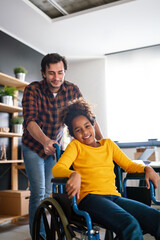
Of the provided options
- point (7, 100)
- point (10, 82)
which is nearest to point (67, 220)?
point (7, 100)

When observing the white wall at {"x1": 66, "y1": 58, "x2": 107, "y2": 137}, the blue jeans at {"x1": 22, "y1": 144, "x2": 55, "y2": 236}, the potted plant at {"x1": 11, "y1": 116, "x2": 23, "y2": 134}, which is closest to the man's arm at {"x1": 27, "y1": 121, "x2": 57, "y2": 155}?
the blue jeans at {"x1": 22, "y1": 144, "x2": 55, "y2": 236}

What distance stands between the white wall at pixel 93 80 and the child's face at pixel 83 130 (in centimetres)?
365

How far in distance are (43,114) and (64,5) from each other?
2.47 m

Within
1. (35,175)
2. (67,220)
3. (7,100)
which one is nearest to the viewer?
(67,220)

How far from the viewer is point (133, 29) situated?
14.1 ft

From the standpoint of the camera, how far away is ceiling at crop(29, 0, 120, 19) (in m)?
3.81

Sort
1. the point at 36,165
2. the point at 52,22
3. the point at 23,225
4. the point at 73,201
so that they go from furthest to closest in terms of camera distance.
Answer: the point at 52,22, the point at 23,225, the point at 36,165, the point at 73,201

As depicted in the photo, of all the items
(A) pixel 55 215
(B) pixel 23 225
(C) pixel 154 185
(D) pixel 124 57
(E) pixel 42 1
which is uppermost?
(E) pixel 42 1

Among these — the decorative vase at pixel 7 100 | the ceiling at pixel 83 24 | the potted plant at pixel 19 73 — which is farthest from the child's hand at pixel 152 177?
the potted plant at pixel 19 73

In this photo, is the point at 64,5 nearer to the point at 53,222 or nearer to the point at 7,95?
the point at 7,95

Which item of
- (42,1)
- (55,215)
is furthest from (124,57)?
(55,215)

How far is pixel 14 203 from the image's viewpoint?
346cm

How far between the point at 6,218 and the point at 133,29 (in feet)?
10.7

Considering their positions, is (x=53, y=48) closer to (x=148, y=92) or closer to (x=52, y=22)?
(x=52, y=22)
